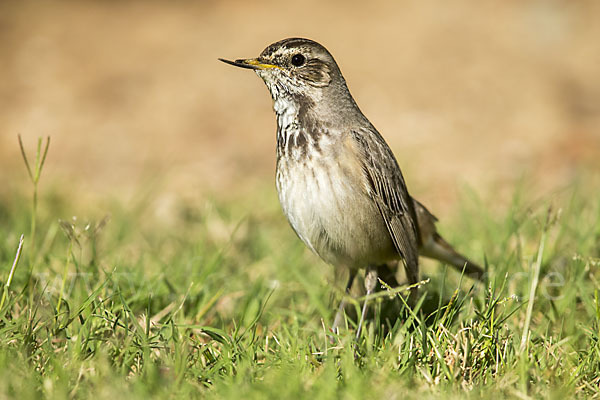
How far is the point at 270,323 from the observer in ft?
16.9

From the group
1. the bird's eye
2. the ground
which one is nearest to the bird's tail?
the ground

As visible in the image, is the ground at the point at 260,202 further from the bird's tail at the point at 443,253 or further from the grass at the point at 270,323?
the bird's tail at the point at 443,253

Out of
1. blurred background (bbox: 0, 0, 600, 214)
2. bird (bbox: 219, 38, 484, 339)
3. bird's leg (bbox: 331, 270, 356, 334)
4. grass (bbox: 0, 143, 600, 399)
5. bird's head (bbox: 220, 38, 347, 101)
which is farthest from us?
blurred background (bbox: 0, 0, 600, 214)

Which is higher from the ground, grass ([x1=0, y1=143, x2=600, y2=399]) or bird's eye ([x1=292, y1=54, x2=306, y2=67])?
bird's eye ([x1=292, y1=54, x2=306, y2=67])

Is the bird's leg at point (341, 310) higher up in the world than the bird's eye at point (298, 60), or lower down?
lower down

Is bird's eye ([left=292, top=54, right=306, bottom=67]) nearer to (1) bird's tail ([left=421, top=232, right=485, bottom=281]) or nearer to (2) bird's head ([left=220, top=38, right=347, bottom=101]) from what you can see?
(2) bird's head ([left=220, top=38, right=347, bottom=101])

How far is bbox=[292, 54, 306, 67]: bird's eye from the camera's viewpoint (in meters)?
4.94

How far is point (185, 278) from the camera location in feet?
18.1

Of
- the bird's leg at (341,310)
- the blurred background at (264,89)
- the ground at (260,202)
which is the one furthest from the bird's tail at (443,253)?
the blurred background at (264,89)

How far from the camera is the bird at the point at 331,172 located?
4605 millimetres

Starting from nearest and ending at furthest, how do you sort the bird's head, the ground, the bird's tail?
the ground → the bird's head → the bird's tail

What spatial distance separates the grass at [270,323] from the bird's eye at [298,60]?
1220 millimetres

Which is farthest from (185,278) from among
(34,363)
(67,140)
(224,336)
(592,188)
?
(67,140)

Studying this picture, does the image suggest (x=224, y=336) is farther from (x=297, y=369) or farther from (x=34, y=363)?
(x=34, y=363)
